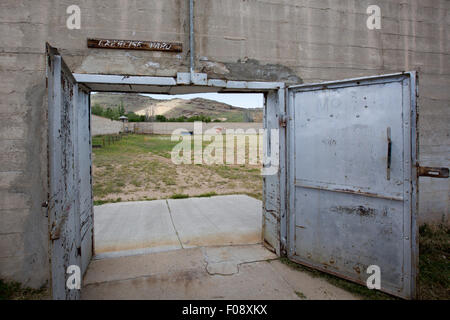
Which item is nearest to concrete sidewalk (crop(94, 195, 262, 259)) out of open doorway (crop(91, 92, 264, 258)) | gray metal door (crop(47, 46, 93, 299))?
open doorway (crop(91, 92, 264, 258))

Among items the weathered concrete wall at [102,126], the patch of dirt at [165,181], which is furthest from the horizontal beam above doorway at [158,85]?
the weathered concrete wall at [102,126]

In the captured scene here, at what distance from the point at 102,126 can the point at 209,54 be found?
30348 mm

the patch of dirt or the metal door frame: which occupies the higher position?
the metal door frame

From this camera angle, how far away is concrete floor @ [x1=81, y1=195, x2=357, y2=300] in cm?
279

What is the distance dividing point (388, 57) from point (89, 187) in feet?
15.5

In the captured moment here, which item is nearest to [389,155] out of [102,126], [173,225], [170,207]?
[173,225]

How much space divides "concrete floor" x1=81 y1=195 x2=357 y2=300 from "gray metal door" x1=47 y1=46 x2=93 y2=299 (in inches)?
17.7

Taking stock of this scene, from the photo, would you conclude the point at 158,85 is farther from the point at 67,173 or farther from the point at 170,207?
the point at 170,207

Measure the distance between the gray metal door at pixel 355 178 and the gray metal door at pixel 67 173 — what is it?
2565 millimetres

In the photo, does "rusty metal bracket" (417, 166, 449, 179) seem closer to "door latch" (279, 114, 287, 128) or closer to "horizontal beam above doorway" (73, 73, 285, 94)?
"door latch" (279, 114, 287, 128)

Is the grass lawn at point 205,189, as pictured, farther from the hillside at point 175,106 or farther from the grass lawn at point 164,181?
the hillside at point 175,106

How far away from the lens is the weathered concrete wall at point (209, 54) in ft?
9.20
